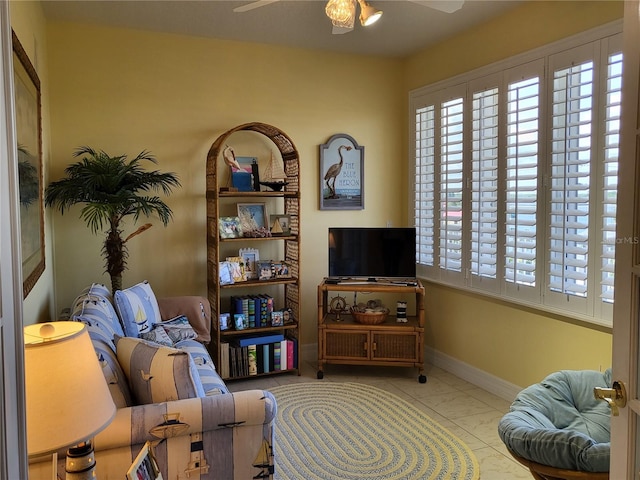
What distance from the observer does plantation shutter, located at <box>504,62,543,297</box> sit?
3.46 metres

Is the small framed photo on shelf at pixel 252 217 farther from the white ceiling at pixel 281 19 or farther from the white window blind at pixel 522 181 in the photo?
the white window blind at pixel 522 181

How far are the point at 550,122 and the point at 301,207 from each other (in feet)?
6.98

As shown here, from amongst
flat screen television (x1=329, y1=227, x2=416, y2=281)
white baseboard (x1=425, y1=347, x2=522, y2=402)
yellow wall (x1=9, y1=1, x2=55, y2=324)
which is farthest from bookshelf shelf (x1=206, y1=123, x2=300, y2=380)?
white baseboard (x1=425, y1=347, x2=522, y2=402)

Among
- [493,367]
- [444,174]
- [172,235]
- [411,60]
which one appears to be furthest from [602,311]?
[172,235]

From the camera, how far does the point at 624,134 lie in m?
1.35

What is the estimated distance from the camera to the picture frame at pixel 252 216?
424 cm

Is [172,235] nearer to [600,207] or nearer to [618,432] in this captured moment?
[600,207]

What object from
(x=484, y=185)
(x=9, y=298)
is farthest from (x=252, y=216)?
(x=9, y=298)

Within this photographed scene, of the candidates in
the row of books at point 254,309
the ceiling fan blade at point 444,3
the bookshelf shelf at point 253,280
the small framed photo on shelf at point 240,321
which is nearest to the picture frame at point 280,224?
the bookshelf shelf at point 253,280

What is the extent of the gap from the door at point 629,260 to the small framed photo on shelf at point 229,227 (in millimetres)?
3096

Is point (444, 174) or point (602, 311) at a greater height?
point (444, 174)

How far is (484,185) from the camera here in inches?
154

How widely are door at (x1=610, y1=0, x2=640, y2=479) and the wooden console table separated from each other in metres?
2.76

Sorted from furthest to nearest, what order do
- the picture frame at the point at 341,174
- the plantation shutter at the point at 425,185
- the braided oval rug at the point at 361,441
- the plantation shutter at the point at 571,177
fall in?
the picture frame at the point at 341,174 → the plantation shutter at the point at 425,185 → the plantation shutter at the point at 571,177 → the braided oval rug at the point at 361,441
